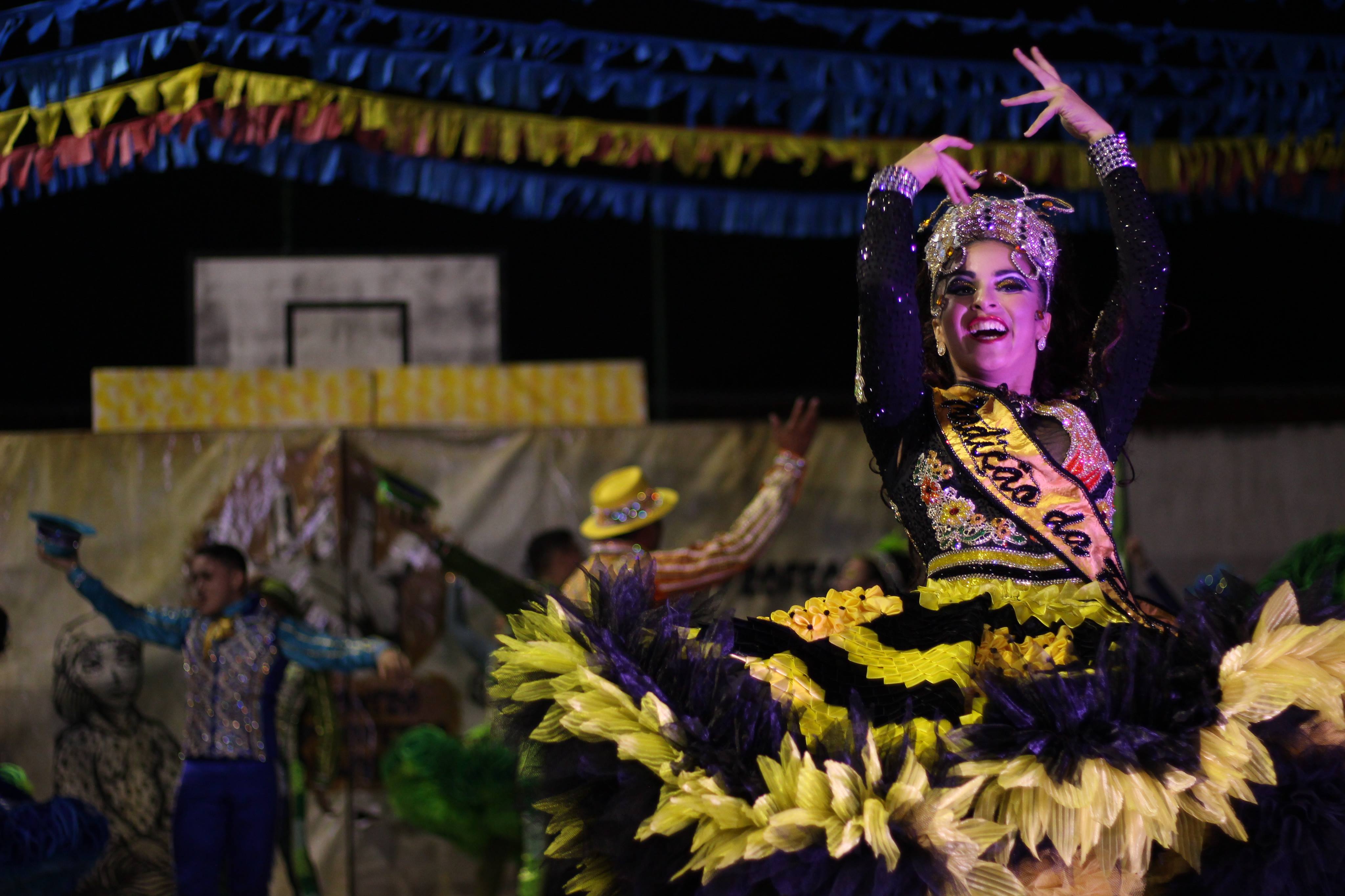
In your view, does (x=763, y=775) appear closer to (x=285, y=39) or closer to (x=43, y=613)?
(x=285, y=39)

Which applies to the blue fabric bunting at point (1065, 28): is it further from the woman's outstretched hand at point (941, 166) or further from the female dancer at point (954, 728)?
the female dancer at point (954, 728)

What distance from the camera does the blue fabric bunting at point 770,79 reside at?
4.03 meters

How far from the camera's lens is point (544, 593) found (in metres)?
1.77

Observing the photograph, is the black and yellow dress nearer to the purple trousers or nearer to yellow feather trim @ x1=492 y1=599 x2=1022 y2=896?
yellow feather trim @ x1=492 y1=599 x2=1022 y2=896

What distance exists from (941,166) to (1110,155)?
35 cm

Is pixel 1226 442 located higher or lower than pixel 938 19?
lower

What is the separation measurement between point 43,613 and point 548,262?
260 centimetres

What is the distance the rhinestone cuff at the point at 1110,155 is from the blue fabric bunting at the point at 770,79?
1978 mm

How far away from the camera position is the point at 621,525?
16.3 ft

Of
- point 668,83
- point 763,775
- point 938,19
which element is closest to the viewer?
point 763,775

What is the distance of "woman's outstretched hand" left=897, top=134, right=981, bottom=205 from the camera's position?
6.54 ft

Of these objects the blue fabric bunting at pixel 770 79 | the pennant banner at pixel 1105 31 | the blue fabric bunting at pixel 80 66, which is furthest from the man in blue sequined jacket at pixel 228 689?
the pennant banner at pixel 1105 31

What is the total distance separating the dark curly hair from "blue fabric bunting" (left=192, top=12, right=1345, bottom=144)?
1939mm

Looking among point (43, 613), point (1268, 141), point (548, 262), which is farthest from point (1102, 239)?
point (43, 613)
